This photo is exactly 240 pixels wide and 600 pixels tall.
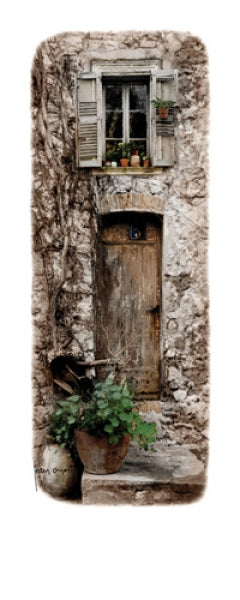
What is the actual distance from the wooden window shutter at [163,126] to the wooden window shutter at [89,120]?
1.67 ft

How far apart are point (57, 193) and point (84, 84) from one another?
1.07 metres

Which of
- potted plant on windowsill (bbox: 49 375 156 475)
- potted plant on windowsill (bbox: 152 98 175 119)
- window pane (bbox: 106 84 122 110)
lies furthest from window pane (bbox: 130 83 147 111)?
potted plant on windowsill (bbox: 49 375 156 475)

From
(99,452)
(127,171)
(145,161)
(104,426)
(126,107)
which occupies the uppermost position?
(126,107)

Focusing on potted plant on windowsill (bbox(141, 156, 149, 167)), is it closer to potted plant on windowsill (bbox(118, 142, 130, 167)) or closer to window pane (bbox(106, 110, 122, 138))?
potted plant on windowsill (bbox(118, 142, 130, 167))

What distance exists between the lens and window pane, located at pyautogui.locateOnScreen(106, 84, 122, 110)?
223 inches

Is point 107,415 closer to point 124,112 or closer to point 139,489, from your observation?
point 139,489

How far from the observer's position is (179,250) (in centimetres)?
562

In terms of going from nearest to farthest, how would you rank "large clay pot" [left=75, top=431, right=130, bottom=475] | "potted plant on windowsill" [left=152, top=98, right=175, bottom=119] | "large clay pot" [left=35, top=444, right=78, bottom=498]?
"large clay pot" [left=75, top=431, right=130, bottom=475], "large clay pot" [left=35, top=444, right=78, bottom=498], "potted plant on windowsill" [left=152, top=98, right=175, bottom=119]

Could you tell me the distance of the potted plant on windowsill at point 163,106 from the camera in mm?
5434

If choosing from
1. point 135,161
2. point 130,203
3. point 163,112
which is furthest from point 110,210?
point 163,112

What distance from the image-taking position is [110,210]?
18.3 ft

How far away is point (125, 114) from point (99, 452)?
3.24 metres

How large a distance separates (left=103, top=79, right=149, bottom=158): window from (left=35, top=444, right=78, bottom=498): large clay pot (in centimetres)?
287

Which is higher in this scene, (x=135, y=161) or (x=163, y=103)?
(x=163, y=103)
